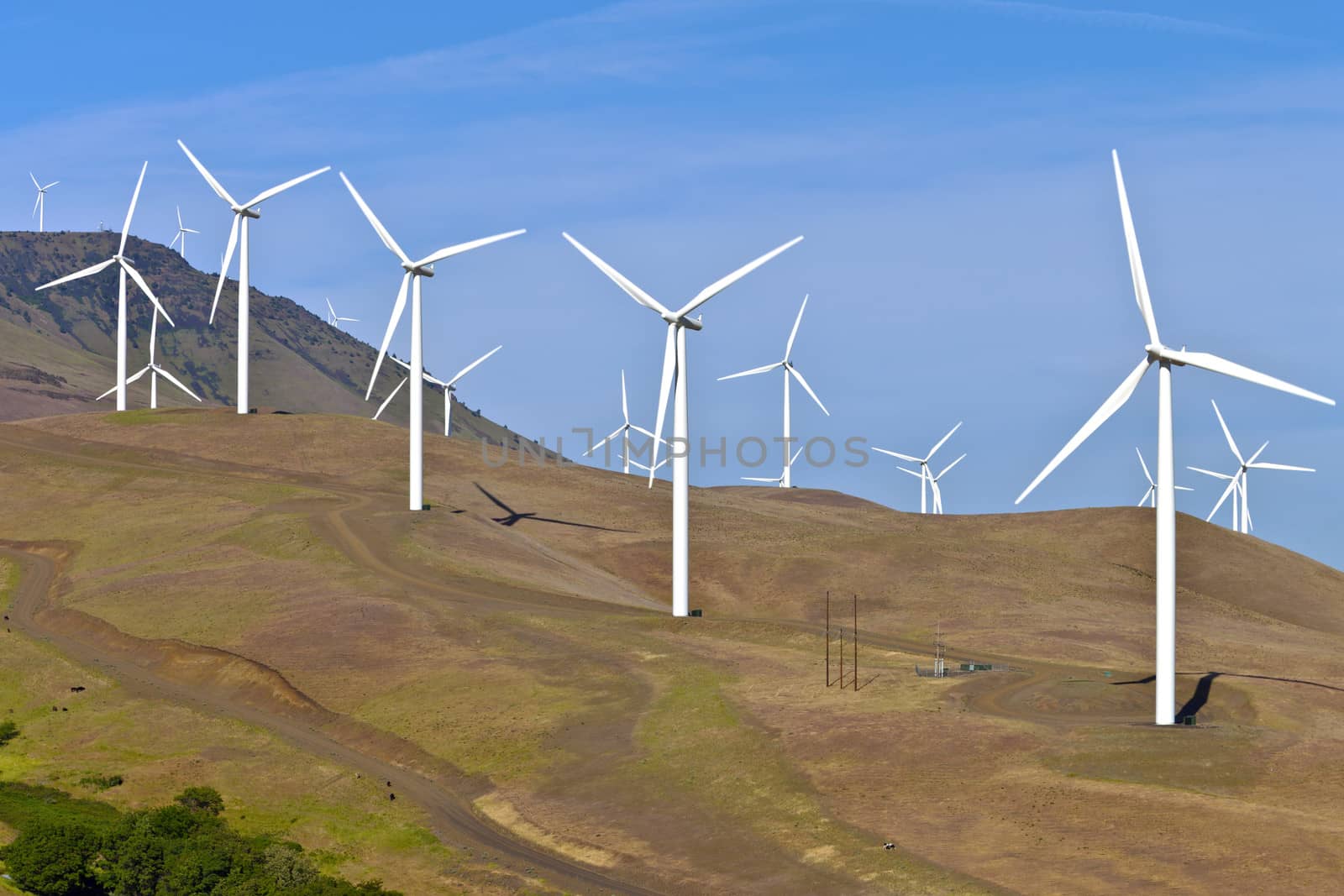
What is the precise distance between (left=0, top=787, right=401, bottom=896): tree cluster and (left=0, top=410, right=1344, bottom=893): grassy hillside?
201 inches

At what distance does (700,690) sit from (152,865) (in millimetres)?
40006

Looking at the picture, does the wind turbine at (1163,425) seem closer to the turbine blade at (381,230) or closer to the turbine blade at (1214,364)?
the turbine blade at (1214,364)

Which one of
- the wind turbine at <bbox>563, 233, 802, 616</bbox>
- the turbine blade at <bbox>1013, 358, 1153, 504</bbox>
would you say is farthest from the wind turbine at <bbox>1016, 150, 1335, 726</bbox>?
the wind turbine at <bbox>563, 233, 802, 616</bbox>

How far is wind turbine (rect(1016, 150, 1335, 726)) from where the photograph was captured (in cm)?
7981

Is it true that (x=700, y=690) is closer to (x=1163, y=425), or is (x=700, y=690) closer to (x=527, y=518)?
(x=1163, y=425)

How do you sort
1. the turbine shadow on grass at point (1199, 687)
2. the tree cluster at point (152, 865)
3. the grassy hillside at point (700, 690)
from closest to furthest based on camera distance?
the tree cluster at point (152, 865) → the grassy hillside at point (700, 690) → the turbine shadow on grass at point (1199, 687)

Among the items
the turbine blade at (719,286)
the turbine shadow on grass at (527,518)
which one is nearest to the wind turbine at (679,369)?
the turbine blade at (719,286)

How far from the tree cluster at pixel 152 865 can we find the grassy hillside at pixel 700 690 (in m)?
5.10

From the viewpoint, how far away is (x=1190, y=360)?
81.5 meters

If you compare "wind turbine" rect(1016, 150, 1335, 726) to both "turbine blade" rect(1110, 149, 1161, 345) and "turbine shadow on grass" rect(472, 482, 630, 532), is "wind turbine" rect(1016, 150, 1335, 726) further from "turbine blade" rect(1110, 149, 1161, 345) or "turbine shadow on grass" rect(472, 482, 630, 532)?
"turbine shadow on grass" rect(472, 482, 630, 532)

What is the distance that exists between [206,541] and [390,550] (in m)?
21.1

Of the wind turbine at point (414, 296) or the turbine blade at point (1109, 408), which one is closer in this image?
the turbine blade at point (1109, 408)

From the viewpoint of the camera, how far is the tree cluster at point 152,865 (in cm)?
6969

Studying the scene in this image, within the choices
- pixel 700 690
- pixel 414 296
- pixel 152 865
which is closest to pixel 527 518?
pixel 414 296
